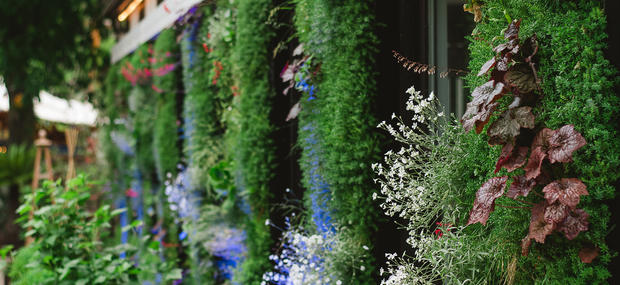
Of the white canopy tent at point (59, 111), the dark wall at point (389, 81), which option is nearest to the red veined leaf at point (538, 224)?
the dark wall at point (389, 81)

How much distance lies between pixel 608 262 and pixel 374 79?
1.37 metres

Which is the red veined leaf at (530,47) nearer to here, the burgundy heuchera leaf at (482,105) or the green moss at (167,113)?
the burgundy heuchera leaf at (482,105)

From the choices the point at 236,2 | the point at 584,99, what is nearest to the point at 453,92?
the point at 236,2

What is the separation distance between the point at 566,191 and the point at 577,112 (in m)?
0.27

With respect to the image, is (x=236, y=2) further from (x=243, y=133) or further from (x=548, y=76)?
(x=548, y=76)

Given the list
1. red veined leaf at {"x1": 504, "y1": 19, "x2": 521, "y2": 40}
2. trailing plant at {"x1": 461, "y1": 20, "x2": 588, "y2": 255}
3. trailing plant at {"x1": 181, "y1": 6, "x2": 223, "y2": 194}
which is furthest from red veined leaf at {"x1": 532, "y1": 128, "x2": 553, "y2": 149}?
trailing plant at {"x1": 181, "y1": 6, "x2": 223, "y2": 194}

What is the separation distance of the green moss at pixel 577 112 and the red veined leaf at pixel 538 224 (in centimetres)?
12

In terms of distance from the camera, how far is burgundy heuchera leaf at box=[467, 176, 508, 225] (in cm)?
173

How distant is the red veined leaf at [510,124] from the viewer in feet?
5.51

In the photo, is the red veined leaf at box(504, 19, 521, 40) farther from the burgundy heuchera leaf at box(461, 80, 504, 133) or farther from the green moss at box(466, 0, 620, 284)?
→ the burgundy heuchera leaf at box(461, 80, 504, 133)

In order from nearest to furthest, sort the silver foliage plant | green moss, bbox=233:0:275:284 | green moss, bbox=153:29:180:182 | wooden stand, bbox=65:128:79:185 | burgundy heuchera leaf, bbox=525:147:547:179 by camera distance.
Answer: burgundy heuchera leaf, bbox=525:147:547:179
the silver foliage plant
green moss, bbox=233:0:275:284
green moss, bbox=153:29:180:182
wooden stand, bbox=65:128:79:185

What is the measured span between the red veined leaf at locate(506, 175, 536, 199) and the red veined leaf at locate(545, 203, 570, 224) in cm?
10

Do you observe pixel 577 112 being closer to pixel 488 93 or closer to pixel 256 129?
pixel 488 93

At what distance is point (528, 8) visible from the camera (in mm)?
1813
